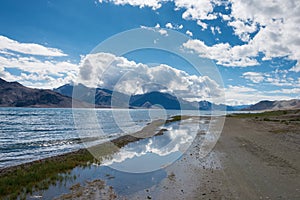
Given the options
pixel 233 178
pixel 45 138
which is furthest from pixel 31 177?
pixel 45 138

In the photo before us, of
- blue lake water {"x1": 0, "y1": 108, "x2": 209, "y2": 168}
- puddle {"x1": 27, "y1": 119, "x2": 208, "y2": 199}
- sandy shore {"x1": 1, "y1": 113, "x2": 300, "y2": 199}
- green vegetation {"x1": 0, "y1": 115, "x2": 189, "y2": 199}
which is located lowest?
blue lake water {"x1": 0, "y1": 108, "x2": 209, "y2": 168}

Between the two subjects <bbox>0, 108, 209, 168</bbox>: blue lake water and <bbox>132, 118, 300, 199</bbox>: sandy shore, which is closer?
<bbox>132, 118, 300, 199</bbox>: sandy shore

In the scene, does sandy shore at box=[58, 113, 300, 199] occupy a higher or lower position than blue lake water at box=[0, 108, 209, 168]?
higher

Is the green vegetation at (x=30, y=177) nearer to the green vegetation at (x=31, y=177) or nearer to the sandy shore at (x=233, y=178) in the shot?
the green vegetation at (x=31, y=177)

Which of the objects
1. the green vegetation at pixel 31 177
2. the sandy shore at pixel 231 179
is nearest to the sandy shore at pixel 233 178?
the sandy shore at pixel 231 179

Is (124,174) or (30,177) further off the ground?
(124,174)

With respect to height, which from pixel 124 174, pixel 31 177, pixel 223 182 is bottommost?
pixel 31 177

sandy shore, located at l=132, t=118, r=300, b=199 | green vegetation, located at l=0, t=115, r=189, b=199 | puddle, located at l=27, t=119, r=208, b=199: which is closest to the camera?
sandy shore, located at l=132, t=118, r=300, b=199

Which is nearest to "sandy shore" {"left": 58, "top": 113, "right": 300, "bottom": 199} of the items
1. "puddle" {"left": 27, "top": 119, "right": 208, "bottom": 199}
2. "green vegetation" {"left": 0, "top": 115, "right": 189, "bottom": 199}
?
"puddle" {"left": 27, "top": 119, "right": 208, "bottom": 199}

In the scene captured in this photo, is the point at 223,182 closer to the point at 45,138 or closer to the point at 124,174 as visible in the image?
the point at 124,174

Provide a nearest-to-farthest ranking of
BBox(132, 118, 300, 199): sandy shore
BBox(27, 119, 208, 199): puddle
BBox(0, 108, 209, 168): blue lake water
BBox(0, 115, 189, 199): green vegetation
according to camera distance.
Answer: BBox(132, 118, 300, 199): sandy shore
BBox(0, 115, 189, 199): green vegetation
BBox(27, 119, 208, 199): puddle
BBox(0, 108, 209, 168): blue lake water

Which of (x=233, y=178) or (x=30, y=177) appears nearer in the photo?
(x=233, y=178)

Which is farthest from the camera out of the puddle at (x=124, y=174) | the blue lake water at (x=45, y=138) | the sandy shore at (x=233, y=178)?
the blue lake water at (x=45, y=138)

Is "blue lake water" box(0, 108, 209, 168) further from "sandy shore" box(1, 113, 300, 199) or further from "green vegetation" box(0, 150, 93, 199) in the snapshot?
"sandy shore" box(1, 113, 300, 199)
